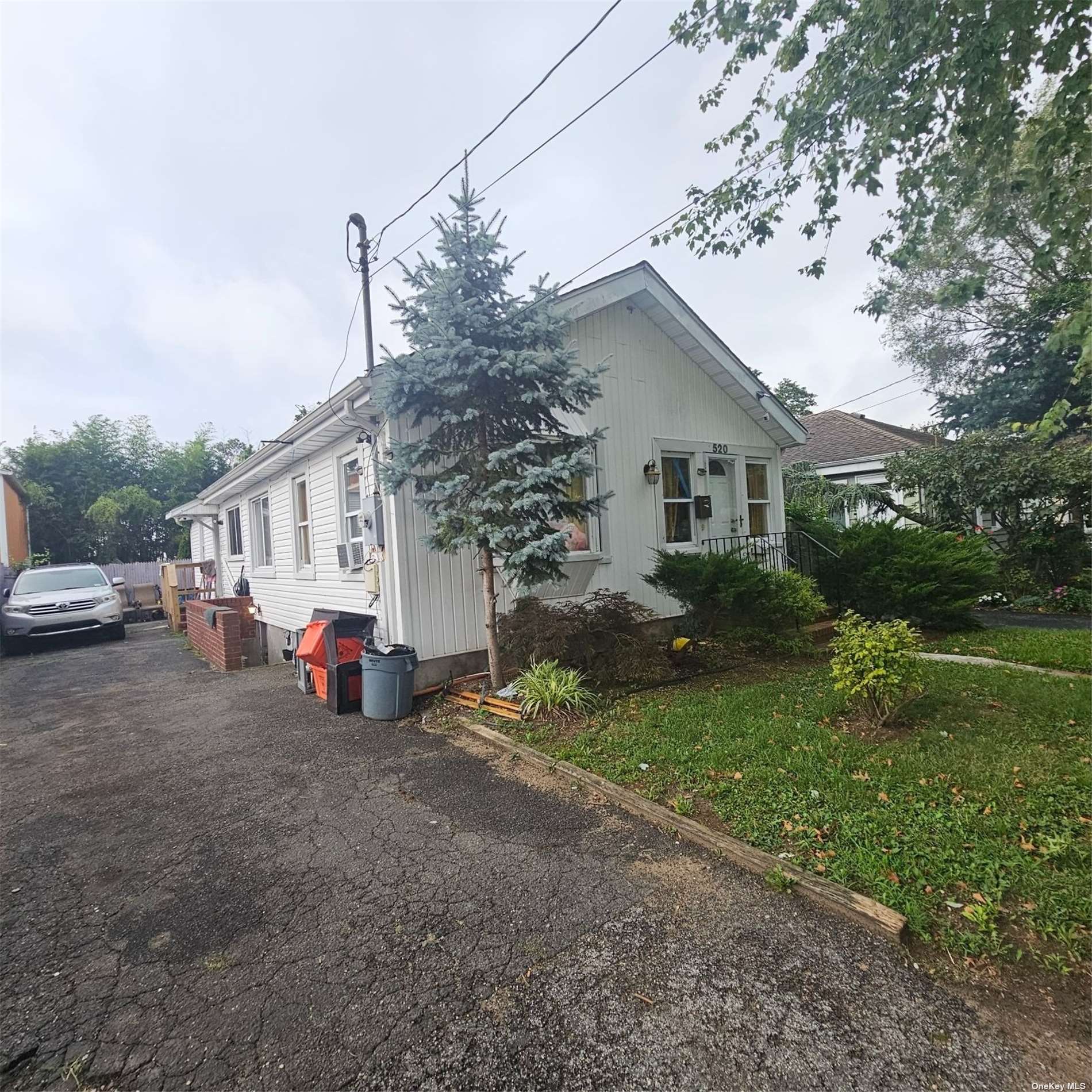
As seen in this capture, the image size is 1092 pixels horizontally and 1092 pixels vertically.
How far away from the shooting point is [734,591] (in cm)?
709

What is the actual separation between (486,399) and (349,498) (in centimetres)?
303

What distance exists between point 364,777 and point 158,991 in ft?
7.27

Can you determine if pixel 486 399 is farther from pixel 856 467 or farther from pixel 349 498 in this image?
pixel 856 467

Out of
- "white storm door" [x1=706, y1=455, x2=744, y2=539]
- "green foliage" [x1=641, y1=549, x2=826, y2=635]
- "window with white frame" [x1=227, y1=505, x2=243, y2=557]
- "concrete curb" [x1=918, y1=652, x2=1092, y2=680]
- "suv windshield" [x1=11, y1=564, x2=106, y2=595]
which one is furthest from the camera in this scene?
"window with white frame" [x1=227, y1=505, x2=243, y2=557]

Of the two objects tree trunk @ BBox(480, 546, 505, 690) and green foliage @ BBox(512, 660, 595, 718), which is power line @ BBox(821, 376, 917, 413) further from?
green foliage @ BBox(512, 660, 595, 718)

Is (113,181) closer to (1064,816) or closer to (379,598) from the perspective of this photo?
(379,598)

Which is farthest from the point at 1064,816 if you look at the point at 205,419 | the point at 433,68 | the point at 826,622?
the point at 205,419

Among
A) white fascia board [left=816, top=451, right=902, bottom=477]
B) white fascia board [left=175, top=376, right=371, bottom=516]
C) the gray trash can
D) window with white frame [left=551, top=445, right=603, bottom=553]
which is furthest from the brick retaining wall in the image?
white fascia board [left=816, top=451, right=902, bottom=477]

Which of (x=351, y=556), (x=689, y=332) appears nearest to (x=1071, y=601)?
(x=689, y=332)

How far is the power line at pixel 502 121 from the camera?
529 centimetres

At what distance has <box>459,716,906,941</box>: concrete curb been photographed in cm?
245

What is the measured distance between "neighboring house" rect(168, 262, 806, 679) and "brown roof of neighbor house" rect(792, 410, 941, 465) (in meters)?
6.56

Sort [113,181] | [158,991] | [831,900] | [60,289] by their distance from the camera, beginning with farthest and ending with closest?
[60,289], [113,181], [831,900], [158,991]

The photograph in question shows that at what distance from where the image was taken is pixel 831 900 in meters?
2.59
